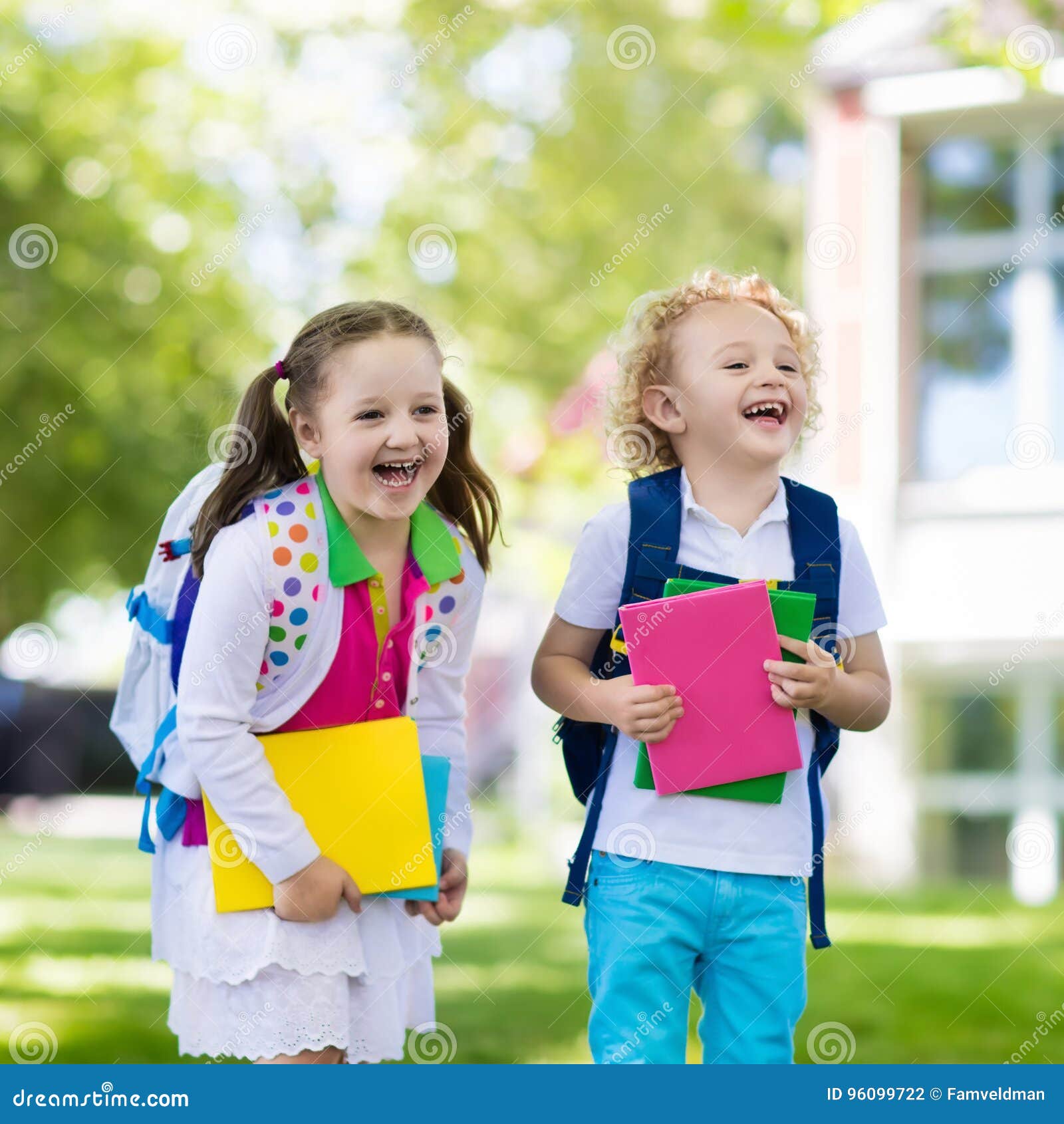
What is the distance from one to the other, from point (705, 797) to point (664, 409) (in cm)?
68

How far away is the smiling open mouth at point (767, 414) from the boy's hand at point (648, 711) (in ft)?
1.56

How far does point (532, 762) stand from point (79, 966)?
990cm

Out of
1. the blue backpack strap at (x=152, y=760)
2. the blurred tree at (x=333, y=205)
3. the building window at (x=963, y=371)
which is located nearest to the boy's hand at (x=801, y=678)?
the blue backpack strap at (x=152, y=760)

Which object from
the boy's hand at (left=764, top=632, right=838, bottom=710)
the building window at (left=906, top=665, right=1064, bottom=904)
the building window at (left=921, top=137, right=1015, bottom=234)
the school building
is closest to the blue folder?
the boy's hand at (left=764, top=632, right=838, bottom=710)

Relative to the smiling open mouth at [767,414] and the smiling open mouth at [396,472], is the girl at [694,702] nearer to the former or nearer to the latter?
the smiling open mouth at [767,414]

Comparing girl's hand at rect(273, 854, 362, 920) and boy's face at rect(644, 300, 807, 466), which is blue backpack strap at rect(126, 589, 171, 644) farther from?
boy's face at rect(644, 300, 807, 466)

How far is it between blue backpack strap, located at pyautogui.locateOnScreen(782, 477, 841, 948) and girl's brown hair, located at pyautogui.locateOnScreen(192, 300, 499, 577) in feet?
1.82

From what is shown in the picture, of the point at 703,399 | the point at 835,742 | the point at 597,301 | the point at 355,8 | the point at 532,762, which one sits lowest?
the point at 835,742

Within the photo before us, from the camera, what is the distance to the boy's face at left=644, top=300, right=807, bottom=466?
91.7 inches

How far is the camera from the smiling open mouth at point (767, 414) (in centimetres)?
234

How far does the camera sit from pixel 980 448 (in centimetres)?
935

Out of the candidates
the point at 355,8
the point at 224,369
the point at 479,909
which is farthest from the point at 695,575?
the point at 355,8

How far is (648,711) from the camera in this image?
2201 millimetres

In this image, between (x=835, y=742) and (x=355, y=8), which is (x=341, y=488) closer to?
(x=835, y=742)
